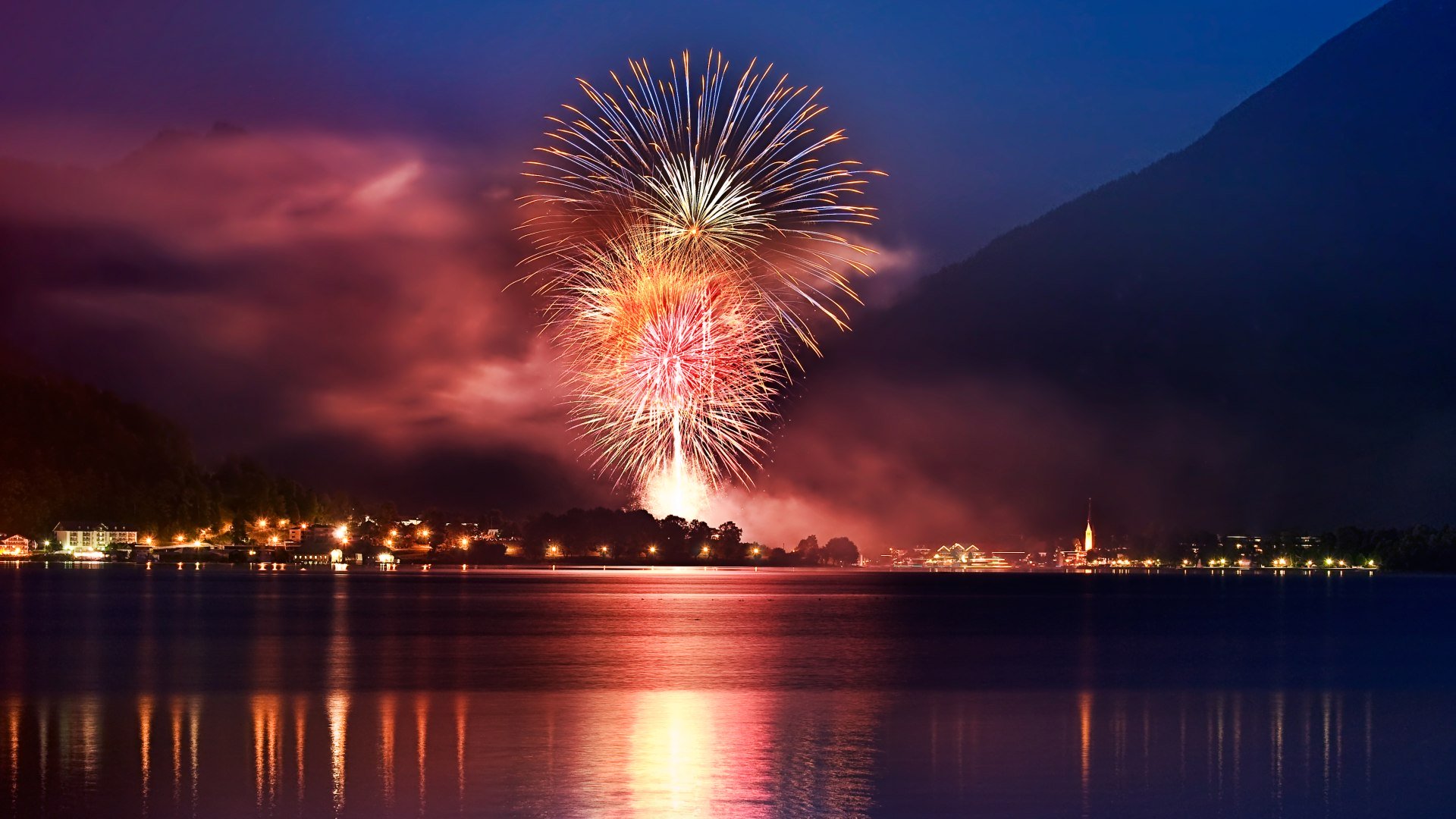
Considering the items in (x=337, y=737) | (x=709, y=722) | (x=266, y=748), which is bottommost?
(x=709, y=722)

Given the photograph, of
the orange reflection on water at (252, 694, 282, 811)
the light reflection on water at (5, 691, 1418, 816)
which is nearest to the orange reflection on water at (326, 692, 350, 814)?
the light reflection on water at (5, 691, 1418, 816)

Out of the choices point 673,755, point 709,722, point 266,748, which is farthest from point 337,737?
point 709,722

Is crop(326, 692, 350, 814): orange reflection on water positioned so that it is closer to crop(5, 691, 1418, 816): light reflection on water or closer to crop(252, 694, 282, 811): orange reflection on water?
crop(5, 691, 1418, 816): light reflection on water

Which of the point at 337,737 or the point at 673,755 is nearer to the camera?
the point at 673,755

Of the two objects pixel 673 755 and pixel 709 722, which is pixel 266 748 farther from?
pixel 709 722

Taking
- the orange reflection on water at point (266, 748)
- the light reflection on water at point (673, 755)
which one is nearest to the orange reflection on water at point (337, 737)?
the light reflection on water at point (673, 755)

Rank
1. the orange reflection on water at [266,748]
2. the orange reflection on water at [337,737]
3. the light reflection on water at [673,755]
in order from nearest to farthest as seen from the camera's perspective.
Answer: the light reflection on water at [673,755] → the orange reflection on water at [266,748] → the orange reflection on water at [337,737]

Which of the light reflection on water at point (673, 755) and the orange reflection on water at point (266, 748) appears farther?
the orange reflection on water at point (266, 748)

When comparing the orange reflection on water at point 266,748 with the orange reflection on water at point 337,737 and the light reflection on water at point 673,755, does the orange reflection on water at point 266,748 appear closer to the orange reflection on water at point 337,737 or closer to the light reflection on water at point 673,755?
the light reflection on water at point 673,755

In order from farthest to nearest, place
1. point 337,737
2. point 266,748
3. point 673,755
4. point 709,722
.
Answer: point 709,722, point 337,737, point 266,748, point 673,755
